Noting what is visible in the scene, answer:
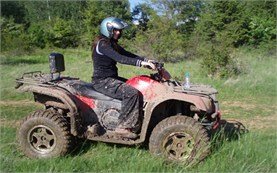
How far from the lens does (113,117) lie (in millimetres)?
5402

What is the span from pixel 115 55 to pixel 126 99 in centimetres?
58

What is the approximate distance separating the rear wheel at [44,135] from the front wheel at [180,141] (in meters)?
1.15

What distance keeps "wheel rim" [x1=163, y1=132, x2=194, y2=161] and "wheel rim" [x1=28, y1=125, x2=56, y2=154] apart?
150 cm

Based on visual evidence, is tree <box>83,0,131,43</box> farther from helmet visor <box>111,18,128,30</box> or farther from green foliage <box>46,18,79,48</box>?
helmet visor <box>111,18,128,30</box>

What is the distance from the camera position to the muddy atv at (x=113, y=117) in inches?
Result: 193

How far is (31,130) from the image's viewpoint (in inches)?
206

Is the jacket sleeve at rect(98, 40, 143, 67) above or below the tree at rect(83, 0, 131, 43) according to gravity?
below


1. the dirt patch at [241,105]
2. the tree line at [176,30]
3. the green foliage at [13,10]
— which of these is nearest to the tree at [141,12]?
the tree line at [176,30]

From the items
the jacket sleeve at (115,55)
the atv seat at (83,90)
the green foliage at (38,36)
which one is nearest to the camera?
the jacket sleeve at (115,55)

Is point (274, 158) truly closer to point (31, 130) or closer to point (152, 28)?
point (31, 130)

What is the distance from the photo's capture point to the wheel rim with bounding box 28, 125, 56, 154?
17.2 feet

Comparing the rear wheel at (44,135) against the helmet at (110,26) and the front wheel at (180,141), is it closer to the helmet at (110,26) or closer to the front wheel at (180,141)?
the front wheel at (180,141)

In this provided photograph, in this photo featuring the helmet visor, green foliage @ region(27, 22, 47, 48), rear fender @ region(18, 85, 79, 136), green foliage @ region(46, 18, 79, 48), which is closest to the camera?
Answer: rear fender @ region(18, 85, 79, 136)

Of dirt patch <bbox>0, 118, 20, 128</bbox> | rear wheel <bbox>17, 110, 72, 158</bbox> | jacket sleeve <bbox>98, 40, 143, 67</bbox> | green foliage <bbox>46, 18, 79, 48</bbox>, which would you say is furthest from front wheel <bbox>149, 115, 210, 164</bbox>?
green foliage <bbox>46, 18, 79, 48</bbox>
